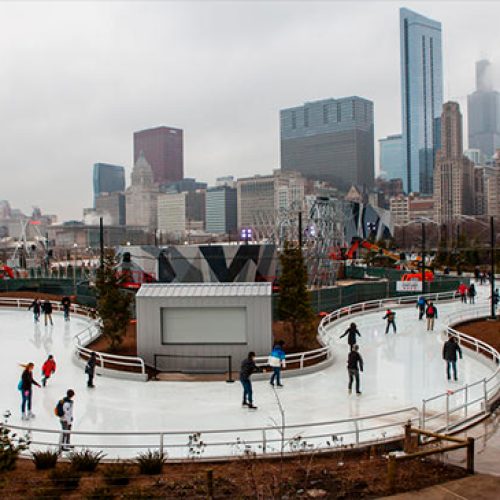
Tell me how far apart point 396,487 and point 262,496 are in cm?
225

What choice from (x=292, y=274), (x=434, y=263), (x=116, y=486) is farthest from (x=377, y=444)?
(x=434, y=263)

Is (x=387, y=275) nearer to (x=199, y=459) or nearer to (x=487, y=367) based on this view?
(x=487, y=367)

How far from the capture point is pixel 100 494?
337 inches

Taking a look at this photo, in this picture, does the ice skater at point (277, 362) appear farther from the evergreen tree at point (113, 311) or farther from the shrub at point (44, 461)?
the evergreen tree at point (113, 311)

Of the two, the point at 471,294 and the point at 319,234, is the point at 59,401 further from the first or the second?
the point at 319,234

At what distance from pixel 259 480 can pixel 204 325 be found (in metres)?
8.78

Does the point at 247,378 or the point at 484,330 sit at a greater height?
the point at 247,378

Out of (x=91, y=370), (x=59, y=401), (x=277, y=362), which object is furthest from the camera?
(x=91, y=370)

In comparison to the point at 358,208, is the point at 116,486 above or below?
below

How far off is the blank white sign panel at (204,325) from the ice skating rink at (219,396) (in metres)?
1.86

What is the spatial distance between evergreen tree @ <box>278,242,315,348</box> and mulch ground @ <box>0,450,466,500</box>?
9.90m

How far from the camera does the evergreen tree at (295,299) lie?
2047 cm

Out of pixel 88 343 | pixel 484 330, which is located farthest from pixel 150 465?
pixel 484 330

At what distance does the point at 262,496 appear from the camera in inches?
339
